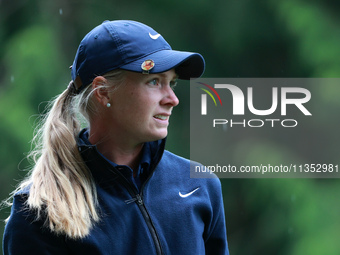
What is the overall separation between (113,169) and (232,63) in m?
2.98

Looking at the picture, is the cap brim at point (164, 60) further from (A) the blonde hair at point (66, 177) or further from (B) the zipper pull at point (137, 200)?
(B) the zipper pull at point (137, 200)

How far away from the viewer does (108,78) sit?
1781 mm

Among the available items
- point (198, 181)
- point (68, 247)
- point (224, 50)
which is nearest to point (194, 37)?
point (224, 50)

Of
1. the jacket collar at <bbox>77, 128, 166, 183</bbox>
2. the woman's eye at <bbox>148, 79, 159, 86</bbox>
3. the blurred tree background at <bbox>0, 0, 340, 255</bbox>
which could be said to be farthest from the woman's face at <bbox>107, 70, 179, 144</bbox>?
the blurred tree background at <bbox>0, 0, 340, 255</bbox>

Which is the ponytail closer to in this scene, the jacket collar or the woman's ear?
the jacket collar

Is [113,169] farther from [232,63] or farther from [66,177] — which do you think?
[232,63]

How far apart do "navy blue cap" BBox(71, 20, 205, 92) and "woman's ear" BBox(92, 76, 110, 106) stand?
0.02 m

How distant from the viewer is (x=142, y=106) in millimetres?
1761

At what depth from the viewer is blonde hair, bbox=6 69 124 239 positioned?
167 cm

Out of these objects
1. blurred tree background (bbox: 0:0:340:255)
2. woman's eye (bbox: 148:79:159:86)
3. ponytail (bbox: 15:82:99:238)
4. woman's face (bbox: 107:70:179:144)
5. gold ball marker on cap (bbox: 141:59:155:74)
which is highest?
gold ball marker on cap (bbox: 141:59:155:74)

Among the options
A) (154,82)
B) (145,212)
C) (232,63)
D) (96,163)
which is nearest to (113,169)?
(96,163)

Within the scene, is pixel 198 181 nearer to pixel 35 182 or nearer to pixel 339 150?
pixel 35 182

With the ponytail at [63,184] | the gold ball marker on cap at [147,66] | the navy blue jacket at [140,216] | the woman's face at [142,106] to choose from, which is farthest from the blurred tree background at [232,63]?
the gold ball marker on cap at [147,66]

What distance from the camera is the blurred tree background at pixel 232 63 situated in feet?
13.8
